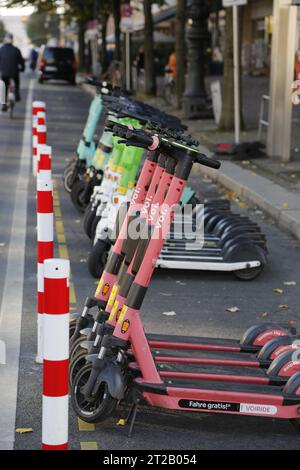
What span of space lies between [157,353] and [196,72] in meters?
20.5

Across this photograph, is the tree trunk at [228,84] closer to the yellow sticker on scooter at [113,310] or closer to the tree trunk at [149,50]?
the tree trunk at [149,50]

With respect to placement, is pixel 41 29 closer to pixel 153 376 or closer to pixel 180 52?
pixel 180 52

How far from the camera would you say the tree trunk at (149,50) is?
3494cm

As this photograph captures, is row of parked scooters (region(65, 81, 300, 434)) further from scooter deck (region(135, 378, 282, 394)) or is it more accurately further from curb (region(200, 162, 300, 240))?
curb (region(200, 162, 300, 240))

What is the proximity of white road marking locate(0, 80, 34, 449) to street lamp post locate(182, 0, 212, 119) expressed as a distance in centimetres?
1247

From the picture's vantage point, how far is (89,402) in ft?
18.1

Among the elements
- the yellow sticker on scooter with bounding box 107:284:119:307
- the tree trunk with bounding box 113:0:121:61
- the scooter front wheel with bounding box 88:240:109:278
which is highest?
the yellow sticker on scooter with bounding box 107:284:119:307

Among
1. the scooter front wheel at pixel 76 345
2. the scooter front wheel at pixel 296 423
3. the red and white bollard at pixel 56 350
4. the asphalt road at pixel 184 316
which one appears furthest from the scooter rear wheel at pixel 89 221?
the red and white bollard at pixel 56 350

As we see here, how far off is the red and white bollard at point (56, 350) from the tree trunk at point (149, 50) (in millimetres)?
31502

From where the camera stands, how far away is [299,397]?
5.44 m

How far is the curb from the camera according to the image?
12.1m

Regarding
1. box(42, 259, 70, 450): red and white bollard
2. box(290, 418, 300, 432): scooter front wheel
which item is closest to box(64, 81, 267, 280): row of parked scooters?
box(290, 418, 300, 432): scooter front wheel

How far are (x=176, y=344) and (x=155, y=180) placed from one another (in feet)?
3.16
